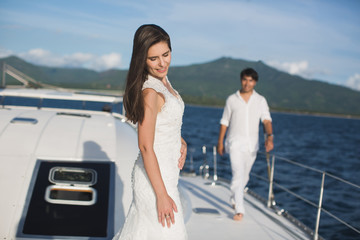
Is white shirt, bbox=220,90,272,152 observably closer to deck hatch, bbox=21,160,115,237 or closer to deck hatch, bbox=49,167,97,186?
deck hatch, bbox=21,160,115,237

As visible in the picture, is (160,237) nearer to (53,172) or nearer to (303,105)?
(53,172)

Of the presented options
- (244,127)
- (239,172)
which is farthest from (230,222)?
(244,127)

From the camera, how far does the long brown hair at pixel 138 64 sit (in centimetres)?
209

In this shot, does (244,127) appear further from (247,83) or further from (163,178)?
(163,178)

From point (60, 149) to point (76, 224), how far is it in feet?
2.76

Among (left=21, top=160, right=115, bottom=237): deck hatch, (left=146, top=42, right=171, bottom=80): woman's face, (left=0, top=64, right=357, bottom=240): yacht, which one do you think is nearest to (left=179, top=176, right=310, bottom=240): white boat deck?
(left=0, top=64, right=357, bottom=240): yacht

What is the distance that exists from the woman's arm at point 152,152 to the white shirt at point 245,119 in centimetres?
336

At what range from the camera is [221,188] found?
23.9 feet

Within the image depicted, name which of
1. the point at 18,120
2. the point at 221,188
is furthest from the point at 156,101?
the point at 221,188

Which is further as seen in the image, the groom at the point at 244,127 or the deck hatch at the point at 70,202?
the groom at the point at 244,127

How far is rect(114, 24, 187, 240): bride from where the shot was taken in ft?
6.86

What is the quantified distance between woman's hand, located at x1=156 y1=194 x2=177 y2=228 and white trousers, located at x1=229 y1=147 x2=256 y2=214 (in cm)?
315

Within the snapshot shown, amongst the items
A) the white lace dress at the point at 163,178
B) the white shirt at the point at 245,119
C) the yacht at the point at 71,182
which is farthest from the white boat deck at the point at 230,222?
the white lace dress at the point at 163,178

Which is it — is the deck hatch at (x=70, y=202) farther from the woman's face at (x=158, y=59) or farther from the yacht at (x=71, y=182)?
the woman's face at (x=158, y=59)
